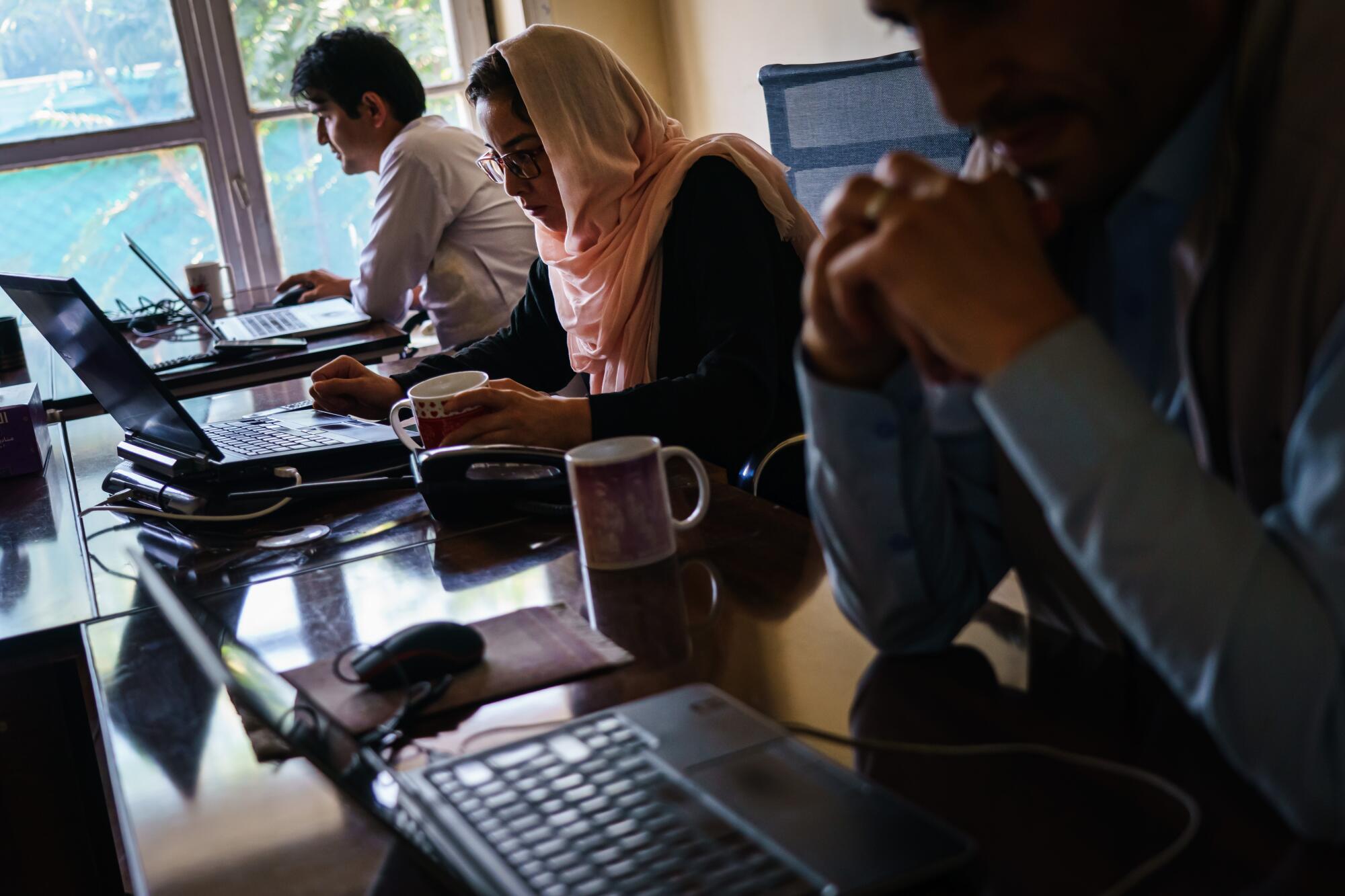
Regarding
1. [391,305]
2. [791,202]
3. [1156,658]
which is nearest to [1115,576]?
[1156,658]

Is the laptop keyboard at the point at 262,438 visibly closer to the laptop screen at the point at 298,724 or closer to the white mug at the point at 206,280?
the laptop screen at the point at 298,724

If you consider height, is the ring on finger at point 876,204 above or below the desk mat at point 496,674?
above

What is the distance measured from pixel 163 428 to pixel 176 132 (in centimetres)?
313

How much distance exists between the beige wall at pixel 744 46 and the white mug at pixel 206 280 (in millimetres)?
1570

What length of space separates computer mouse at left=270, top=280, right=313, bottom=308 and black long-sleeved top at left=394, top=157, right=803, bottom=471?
155cm

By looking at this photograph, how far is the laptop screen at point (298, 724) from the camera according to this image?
0.74 m

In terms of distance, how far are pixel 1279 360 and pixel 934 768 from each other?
0.30 meters

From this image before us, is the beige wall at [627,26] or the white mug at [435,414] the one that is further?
the beige wall at [627,26]

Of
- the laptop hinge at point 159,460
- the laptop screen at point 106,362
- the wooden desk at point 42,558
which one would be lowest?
the wooden desk at point 42,558

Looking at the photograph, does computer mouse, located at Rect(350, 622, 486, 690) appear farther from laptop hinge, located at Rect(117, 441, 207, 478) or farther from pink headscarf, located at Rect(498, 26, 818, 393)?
pink headscarf, located at Rect(498, 26, 818, 393)

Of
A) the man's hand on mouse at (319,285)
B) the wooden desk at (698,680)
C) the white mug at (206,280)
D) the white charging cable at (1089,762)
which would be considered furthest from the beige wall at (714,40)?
the white charging cable at (1089,762)

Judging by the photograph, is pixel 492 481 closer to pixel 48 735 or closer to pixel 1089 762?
pixel 48 735

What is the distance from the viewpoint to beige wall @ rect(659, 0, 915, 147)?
3312mm

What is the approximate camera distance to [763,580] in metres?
1.09
